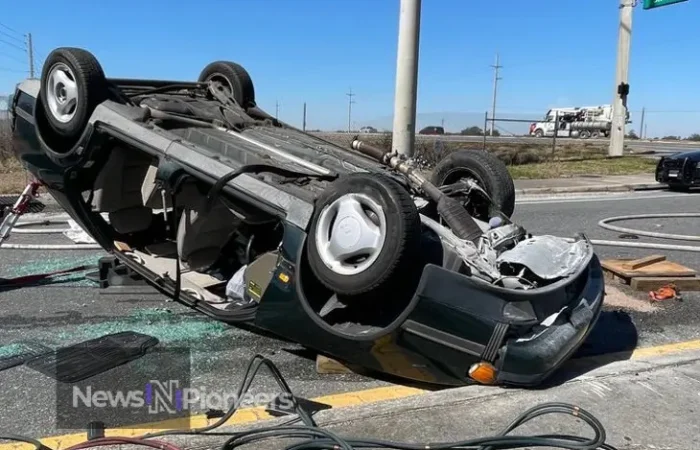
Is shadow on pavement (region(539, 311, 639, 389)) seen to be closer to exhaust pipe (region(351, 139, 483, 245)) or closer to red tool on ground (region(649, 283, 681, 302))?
red tool on ground (region(649, 283, 681, 302))

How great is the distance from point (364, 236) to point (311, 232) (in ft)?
1.07

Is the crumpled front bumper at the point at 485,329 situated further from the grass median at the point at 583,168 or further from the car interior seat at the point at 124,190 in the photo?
the grass median at the point at 583,168

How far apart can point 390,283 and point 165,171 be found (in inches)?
66.5

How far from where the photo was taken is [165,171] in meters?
3.89

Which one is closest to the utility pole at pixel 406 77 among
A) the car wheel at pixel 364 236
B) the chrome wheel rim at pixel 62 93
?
the chrome wheel rim at pixel 62 93

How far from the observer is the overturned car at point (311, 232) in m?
3.16

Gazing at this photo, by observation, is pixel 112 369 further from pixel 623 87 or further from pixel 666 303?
pixel 623 87

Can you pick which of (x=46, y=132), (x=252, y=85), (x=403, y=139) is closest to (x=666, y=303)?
(x=252, y=85)

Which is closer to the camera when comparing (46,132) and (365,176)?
(365,176)

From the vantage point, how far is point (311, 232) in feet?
10.8

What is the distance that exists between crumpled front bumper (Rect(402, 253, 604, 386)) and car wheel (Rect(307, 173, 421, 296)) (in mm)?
204

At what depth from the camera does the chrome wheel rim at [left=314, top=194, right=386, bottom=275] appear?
3.10m

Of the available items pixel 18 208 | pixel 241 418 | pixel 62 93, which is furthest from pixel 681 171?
pixel 241 418

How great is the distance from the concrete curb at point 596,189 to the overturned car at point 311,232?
9.16m
